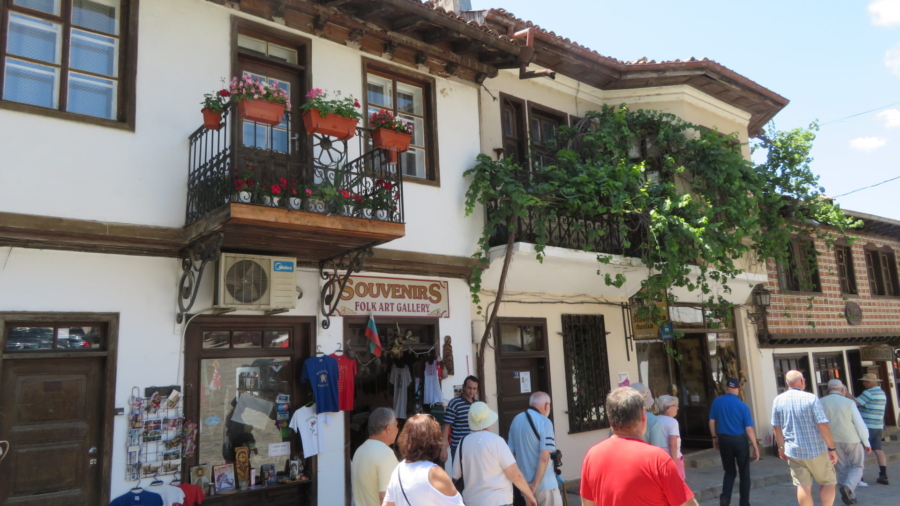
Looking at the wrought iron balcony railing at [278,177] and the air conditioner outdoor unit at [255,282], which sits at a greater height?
the wrought iron balcony railing at [278,177]

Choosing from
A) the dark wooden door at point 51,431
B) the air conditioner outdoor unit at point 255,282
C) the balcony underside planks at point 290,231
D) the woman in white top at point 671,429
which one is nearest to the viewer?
the dark wooden door at point 51,431

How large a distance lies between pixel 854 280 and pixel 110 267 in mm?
18250

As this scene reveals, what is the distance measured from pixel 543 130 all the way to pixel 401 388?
5.30 metres

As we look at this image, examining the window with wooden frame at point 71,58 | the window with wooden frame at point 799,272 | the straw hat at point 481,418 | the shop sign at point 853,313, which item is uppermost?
the window with wooden frame at point 71,58

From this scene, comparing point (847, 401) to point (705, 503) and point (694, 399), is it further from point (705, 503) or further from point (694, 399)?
point (694, 399)

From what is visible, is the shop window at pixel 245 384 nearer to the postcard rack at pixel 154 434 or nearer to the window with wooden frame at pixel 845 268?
the postcard rack at pixel 154 434

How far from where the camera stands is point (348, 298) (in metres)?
8.21

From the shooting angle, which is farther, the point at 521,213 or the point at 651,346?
the point at 651,346

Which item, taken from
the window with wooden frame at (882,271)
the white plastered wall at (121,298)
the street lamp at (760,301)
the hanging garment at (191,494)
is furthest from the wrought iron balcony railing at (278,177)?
the window with wooden frame at (882,271)

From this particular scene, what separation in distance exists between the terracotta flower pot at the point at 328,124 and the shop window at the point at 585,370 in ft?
18.7

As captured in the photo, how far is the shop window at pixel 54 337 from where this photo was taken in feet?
19.6

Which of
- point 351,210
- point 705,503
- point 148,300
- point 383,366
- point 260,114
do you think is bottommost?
point 705,503

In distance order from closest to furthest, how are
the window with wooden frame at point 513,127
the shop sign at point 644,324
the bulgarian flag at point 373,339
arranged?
the bulgarian flag at point 373,339 → the window with wooden frame at point 513,127 → the shop sign at point 644,324

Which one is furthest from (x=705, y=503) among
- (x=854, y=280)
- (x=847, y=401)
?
(x=854, y=280)
